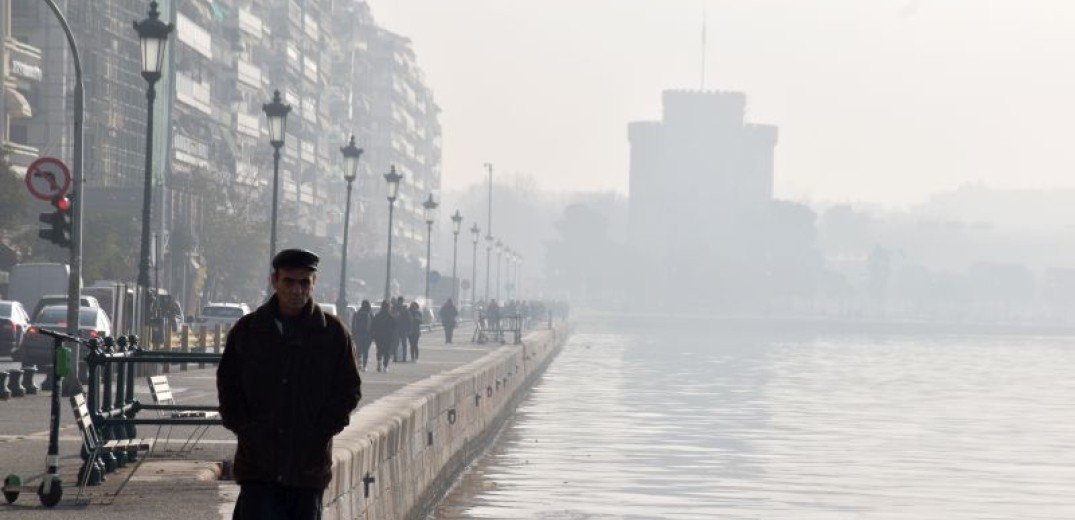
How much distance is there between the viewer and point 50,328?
44.6 metres

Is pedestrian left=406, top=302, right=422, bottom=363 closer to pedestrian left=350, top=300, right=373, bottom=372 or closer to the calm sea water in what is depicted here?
the calm sea water

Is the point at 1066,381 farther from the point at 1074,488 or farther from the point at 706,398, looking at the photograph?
the point at 1074,488

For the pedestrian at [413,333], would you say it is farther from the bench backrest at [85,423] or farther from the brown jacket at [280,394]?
the brown jacket at [280,394]

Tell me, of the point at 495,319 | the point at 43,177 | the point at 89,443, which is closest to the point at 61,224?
the point at 43,177

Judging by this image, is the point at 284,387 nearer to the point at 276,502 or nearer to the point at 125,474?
the point at 276,502

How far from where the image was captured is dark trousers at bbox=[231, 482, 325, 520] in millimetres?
10523

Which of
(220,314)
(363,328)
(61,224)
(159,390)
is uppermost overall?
(61,224)

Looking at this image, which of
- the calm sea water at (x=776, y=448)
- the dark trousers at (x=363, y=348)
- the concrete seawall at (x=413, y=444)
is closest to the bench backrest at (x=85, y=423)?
the concrete seawall at (x=413, y=444)

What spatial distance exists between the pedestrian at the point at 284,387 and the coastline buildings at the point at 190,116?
35.6 meters

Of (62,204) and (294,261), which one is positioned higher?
(62,204)

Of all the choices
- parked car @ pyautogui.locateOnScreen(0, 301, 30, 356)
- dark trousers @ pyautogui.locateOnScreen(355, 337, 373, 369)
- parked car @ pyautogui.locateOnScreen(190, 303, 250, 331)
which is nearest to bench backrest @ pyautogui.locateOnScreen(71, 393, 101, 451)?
dark trousers @ pyautogui.locateOnScreen(355, 337, 373, 369)

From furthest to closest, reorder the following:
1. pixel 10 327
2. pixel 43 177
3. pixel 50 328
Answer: pixel 10 327 < pixel 50 328 < pixel 43 177

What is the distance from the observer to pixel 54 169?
28.0 meters

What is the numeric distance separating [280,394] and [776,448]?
29.5 meters
